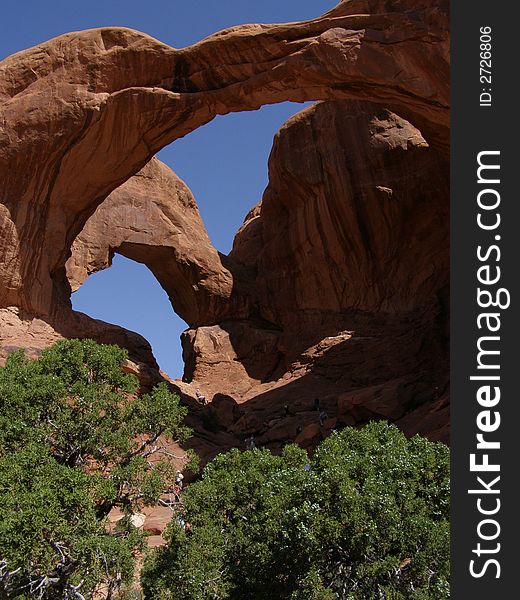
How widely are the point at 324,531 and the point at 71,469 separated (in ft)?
13.9

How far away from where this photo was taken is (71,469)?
12.5 m

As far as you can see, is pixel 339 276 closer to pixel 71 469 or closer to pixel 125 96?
pixel 125 96

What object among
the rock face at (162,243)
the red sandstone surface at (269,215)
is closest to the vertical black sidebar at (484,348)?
the red sandstone surface at (269,215)

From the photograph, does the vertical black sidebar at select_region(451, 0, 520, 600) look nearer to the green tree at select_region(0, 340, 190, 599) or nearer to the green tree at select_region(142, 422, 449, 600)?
the green tree at select_region(142, 422, 449, 600)

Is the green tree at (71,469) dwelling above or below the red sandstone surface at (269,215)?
below

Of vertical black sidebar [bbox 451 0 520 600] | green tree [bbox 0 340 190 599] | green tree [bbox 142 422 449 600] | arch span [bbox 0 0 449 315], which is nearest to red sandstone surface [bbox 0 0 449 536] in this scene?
arch span [bbox 0 0 449 315]

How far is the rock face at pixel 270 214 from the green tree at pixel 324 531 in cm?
1059

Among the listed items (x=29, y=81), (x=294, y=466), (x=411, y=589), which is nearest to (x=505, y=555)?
(x=411, y=589)

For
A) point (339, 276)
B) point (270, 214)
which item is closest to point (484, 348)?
point (339, 276)

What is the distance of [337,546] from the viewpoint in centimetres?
1160

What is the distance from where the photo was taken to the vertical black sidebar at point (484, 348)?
7551 millimetres

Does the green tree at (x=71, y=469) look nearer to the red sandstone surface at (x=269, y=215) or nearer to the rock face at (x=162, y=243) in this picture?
the red sandstone surface at (x=269, y=215)

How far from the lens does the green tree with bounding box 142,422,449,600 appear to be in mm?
11250

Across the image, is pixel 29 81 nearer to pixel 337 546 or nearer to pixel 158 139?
pixel 158 139
